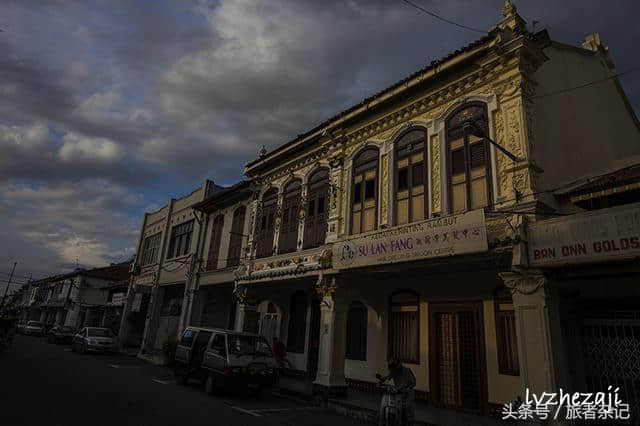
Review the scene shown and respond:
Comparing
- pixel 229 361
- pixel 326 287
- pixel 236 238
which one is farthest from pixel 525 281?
pixel 236 238

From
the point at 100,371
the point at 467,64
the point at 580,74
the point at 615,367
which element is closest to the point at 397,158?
the point at 467,64

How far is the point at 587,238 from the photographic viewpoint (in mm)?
6895

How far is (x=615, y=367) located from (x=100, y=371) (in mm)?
16820

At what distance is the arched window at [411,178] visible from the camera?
1072 cm

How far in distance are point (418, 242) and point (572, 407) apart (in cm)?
427

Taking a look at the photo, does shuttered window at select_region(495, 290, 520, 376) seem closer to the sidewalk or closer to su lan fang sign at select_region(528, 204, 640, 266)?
→ the sidewalk

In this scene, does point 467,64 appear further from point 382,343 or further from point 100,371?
point 100,371

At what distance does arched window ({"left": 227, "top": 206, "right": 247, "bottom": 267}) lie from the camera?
734 inches

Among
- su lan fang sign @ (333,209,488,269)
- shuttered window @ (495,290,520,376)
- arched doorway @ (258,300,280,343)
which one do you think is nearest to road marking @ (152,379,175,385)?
arched doorway @ (258,300,280,343)

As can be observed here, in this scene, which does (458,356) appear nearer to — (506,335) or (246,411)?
(506,335)

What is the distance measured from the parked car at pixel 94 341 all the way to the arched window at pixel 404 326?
1872cm

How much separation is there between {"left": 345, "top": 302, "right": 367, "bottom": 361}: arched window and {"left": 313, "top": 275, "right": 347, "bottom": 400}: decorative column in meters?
1.44

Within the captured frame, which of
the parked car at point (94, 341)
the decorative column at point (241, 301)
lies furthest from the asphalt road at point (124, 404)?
the parked car at point (94, 341)

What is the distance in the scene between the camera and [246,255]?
1697 cm
